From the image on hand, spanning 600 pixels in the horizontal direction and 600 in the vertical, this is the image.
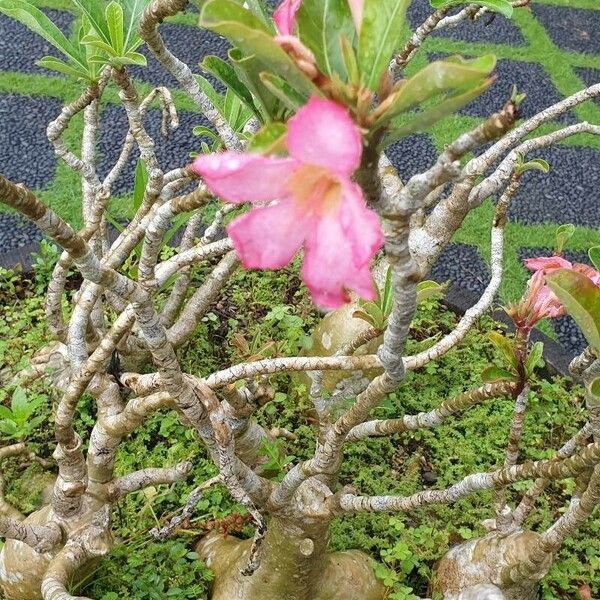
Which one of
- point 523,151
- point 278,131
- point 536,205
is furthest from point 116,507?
point 536,205

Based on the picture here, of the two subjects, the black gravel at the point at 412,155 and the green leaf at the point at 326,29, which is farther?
the black gravel at the point at 412,155

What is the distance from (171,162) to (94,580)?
1.78 m

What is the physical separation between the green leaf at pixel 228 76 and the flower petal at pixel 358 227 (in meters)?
0.32

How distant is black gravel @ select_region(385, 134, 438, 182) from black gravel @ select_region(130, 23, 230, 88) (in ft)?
3.16

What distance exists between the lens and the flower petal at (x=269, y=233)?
0.43 metres

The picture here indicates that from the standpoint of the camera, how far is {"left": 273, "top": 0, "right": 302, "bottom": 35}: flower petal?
0.48 meters

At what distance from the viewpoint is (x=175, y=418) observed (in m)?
1.74

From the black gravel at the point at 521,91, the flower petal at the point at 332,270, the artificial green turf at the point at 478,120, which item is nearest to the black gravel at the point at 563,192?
the artificial green turf at the point at 478,120

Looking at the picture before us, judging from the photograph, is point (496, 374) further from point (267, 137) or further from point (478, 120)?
point (478, 120)

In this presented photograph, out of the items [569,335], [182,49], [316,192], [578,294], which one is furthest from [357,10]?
[182,49]

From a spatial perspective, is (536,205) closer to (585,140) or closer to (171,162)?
(585,140)

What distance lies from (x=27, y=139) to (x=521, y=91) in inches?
90.5

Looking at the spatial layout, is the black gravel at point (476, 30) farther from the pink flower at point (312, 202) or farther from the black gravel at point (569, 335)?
the pink flower at point (312, 202)

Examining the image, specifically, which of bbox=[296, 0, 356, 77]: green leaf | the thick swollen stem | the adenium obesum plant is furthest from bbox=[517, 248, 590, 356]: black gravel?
bbox=[296, 0, 356, 77]: green leaf
